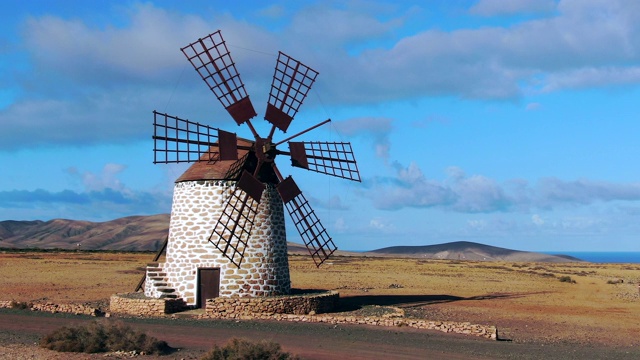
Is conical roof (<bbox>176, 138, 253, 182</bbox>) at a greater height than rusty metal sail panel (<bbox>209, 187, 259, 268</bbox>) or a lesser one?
greater

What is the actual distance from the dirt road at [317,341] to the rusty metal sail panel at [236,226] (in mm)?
3126

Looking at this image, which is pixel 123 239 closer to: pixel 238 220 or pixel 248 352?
pixel 238 220

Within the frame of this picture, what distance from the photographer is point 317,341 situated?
17.8 metres

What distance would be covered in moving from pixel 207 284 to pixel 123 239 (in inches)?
5360

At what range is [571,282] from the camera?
1896 inches

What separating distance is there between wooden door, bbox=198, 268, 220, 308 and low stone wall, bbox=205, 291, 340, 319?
140 centimetres

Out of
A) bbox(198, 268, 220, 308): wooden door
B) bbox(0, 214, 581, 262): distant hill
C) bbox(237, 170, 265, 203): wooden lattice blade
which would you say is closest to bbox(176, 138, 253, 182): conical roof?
bbox(237, 170, 265, 203): wooden lattice blade

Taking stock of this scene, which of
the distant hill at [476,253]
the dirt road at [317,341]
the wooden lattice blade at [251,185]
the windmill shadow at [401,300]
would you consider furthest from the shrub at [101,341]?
the distant hill at [476,253]

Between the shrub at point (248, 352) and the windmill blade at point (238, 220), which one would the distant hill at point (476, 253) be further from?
the shrub at point (248, 352)

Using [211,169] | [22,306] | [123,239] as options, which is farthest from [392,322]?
[123,239]

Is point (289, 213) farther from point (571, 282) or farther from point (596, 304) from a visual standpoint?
point (571, 282)

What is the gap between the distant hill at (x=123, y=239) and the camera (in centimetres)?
14925

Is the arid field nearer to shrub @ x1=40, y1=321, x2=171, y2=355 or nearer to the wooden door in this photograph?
the wooden door

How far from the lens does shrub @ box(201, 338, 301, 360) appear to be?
13664 mm
